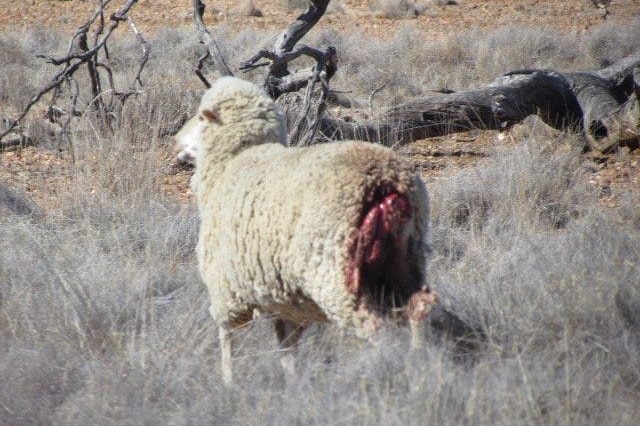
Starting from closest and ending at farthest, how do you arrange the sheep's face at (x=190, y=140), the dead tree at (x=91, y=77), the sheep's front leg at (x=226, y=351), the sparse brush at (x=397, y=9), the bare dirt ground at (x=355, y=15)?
the sheep's front leg at (x=226, y=351) → the sheep's face at (x=190, y=140) → the dead tree at (x=91, y=77) → the bare dirt ground at (x=355, y=15) → the sparse brush at (x=397, y=9)

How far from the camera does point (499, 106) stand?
8.27m

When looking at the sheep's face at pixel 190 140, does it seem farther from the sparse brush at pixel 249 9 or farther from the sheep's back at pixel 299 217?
the sparse brush at pixel 249 9

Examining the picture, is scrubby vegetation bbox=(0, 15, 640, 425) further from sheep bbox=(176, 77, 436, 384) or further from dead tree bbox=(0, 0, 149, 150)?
dead tree bbox=(0, 0, 149, 150)

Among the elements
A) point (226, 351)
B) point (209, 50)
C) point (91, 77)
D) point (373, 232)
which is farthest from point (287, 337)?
point (91, 77)

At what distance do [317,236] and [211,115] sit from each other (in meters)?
1.16

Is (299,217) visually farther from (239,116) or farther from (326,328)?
(326,328)

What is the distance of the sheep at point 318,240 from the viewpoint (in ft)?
11.0

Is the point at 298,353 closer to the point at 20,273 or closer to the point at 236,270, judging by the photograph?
the point at 236,270

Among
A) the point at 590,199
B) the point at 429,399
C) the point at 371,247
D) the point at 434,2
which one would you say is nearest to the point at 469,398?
the point at 429,399

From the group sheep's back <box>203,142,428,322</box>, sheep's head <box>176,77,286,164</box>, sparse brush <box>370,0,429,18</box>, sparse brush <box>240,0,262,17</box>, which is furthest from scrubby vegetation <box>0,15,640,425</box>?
sparse brush <box>240,0,262,17</box>

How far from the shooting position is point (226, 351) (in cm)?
400

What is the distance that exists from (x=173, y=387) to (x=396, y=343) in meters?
0.96

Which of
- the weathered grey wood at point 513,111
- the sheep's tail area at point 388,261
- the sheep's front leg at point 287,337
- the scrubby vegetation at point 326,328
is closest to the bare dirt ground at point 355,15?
the weathered grey wood at point 513,111

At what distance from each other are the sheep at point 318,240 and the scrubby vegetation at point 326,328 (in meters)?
0.17
